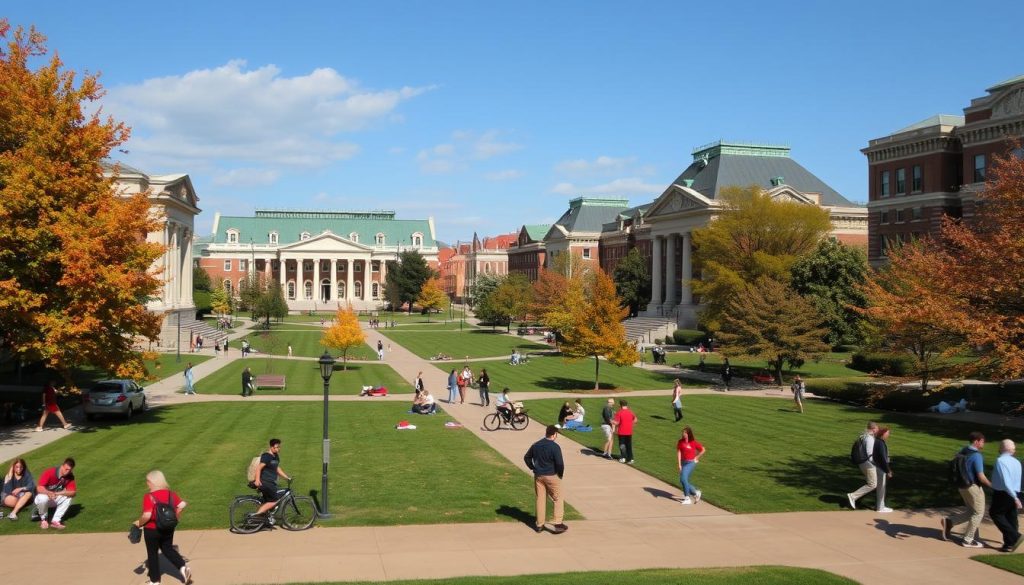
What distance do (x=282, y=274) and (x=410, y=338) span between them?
76.5 m

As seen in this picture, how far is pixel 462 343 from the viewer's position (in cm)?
7344

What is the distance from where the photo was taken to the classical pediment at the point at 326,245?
148 meters

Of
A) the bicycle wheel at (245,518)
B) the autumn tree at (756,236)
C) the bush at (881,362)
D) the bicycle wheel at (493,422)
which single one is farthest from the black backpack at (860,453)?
the autumn tree at (756,236)

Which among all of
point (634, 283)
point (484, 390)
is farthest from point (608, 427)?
point (634, 283)

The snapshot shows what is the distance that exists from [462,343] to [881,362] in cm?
3730

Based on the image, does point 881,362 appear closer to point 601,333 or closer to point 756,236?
point 756,236

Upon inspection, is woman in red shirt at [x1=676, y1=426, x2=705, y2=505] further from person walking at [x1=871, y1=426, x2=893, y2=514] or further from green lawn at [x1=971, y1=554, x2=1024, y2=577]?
green lawn at [x1=971, y1=554, x2=1024, y2=577]

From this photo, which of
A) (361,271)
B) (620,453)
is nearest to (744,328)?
(620,453)

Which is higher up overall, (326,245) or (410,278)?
(326,245)

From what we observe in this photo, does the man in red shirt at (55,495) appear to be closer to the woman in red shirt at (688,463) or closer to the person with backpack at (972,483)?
the woman in red shirt at (688,463)

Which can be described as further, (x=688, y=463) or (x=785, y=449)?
(x=785, y=449)

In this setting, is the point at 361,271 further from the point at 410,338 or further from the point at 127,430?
the point at 127,430

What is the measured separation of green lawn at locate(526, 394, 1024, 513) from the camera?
17.9 meters

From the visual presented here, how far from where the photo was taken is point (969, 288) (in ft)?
55.7
